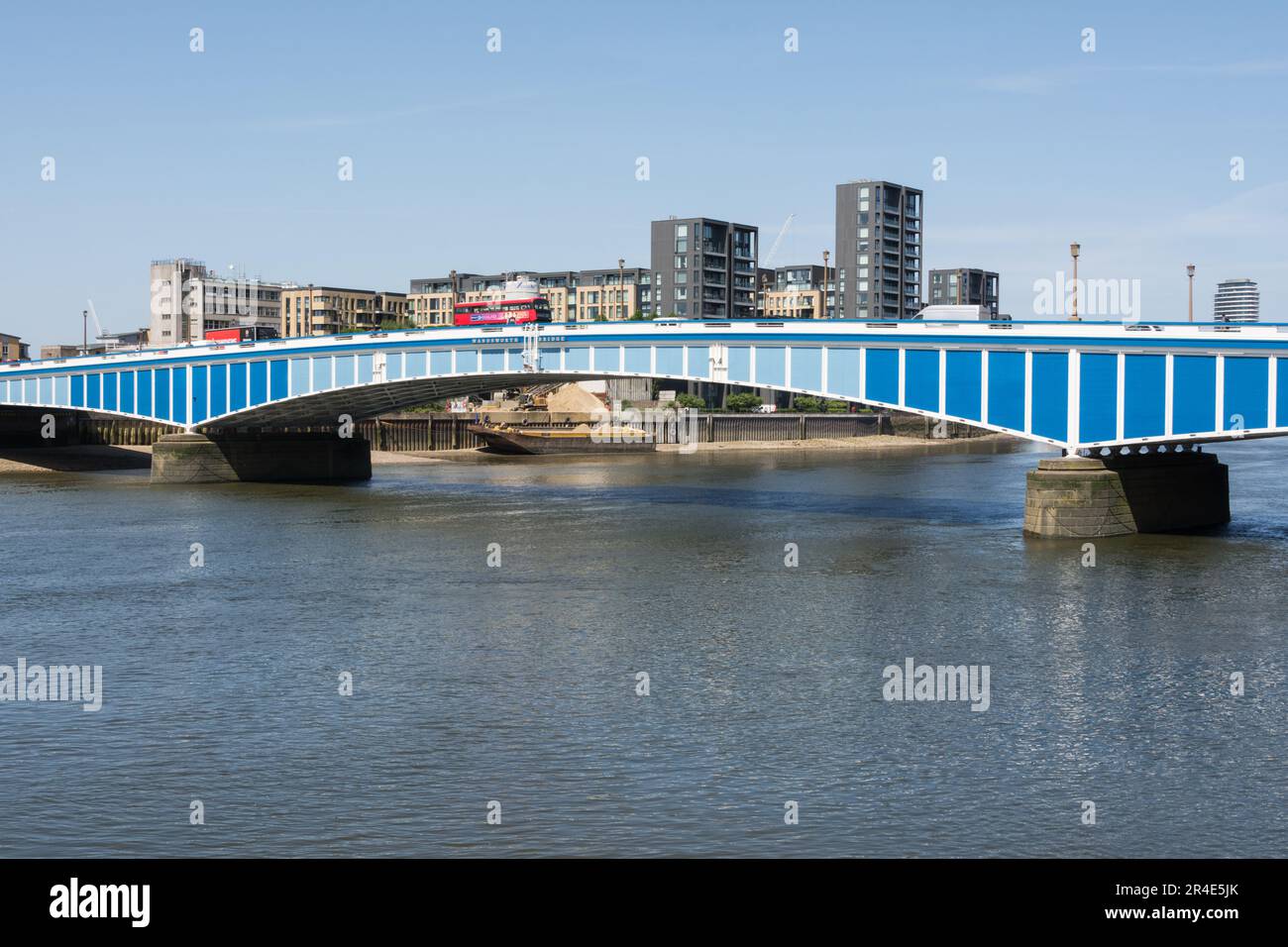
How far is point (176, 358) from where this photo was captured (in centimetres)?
8331

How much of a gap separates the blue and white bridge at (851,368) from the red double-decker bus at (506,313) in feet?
7.35

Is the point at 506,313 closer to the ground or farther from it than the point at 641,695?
farther from it

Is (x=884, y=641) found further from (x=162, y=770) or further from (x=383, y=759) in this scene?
(x=162, y=770)

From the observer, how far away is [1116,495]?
50000 millimetres

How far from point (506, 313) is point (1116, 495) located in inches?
1367

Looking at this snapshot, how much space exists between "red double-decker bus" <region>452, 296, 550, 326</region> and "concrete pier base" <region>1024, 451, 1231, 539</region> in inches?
1163

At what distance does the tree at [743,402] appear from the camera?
160000 millimetres

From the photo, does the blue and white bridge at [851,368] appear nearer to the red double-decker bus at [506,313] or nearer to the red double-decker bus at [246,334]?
the red double-decker bus at [506,313]

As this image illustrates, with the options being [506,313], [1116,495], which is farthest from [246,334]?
[1116,495]

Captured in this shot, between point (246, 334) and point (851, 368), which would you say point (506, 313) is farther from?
point (851, 368)

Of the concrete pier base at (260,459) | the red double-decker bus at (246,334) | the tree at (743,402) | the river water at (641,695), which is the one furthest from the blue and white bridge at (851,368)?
the tree at (743,402)

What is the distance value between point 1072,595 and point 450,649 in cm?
1777

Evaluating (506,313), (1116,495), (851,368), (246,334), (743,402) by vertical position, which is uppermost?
(506,313)
